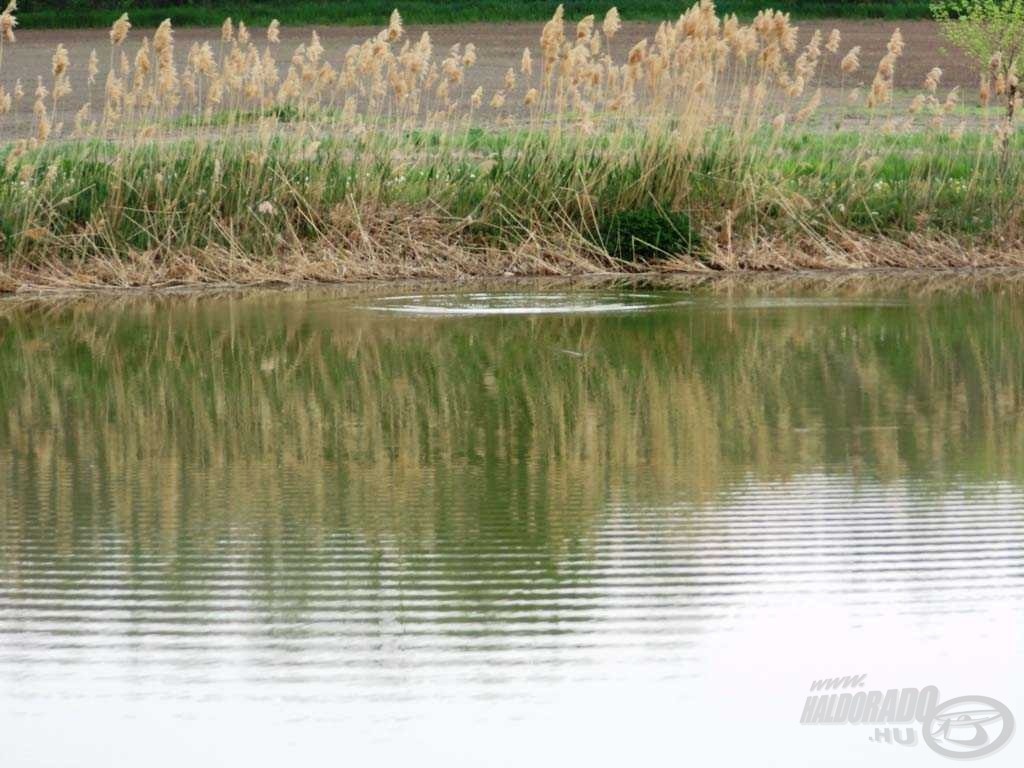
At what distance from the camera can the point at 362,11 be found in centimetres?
3897

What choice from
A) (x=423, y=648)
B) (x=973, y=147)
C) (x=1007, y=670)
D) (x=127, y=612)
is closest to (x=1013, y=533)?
(x=1007, y=670)

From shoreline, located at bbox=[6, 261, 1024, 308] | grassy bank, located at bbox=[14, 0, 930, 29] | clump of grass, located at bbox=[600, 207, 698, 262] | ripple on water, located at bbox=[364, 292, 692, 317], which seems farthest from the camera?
grassy bank, located at bbox=[14, 0, 930, 29]

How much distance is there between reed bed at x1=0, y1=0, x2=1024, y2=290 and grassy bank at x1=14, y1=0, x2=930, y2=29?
22580 millimetres

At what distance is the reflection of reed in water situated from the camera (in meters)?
6.23

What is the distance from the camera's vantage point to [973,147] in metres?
16.9

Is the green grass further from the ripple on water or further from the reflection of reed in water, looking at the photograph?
the ripple on water

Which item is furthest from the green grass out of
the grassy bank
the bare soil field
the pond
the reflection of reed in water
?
the grassy bank

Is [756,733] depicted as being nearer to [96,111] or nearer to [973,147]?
[973,147]

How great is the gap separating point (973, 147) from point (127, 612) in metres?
13.2

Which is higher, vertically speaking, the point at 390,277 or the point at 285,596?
the point at 285,596

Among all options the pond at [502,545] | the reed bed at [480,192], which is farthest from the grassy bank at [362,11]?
the pond at [502,545]

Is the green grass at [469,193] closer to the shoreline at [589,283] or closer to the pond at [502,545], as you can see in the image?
the shoreline at [589,283]

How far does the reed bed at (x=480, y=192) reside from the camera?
1395 centimetres

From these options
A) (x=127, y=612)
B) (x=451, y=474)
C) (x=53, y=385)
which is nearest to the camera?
(x=127, y=612)
